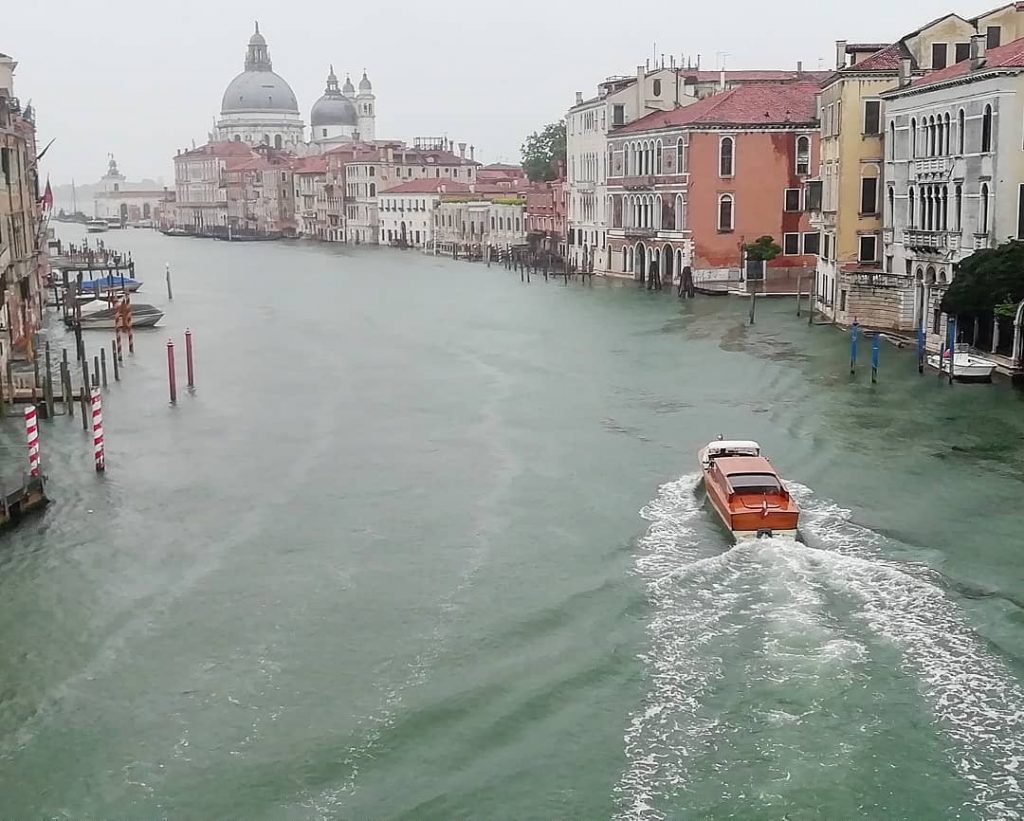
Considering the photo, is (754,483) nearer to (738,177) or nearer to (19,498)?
(19,498)

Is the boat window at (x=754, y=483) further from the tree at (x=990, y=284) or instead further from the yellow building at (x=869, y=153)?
the yellow building at (x=869, y=153)

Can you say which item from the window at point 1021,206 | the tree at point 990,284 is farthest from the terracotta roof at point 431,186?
the tree at point 990,284

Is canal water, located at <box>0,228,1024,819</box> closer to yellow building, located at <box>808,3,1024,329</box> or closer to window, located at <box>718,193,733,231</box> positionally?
Result: yellow building, located at <box>808,3,1024,329</box>

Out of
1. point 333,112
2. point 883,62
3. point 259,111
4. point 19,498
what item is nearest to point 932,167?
point 883,62

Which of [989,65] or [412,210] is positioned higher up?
[989,65]

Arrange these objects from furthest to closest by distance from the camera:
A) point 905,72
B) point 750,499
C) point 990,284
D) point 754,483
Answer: point 905,72, point 990,284, point 754,483, point 750,499

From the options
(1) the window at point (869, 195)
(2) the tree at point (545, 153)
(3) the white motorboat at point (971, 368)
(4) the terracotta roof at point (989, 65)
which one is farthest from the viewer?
(2) the tree at point (545, 153)

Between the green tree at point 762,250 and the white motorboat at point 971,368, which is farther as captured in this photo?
the green tree at point 762,250
